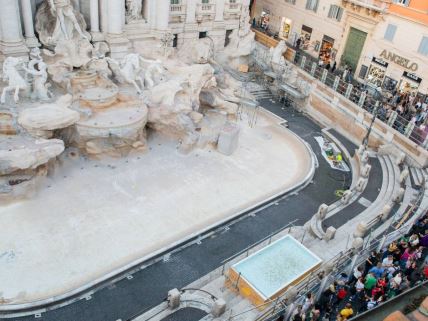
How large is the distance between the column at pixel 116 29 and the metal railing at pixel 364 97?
38.7ft

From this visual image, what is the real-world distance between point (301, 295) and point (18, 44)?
802 inches

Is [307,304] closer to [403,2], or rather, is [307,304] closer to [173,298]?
[173,298]

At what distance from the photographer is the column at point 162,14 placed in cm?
2940

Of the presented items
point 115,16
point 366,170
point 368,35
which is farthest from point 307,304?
point 368,35

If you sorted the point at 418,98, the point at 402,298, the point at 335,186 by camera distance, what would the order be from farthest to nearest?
the point at 418,98
the point at 335,186
the point at 402,298

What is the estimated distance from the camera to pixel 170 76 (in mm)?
26312

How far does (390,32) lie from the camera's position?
30.3 meters

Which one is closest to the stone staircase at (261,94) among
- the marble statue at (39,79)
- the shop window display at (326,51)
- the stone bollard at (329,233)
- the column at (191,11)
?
the shop window display at (326,51)

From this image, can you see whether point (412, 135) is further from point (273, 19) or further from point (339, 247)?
point (273, 19)

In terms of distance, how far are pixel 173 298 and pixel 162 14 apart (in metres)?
21.5

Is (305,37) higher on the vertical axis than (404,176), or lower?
higher

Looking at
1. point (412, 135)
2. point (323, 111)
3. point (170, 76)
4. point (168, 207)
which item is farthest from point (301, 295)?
point (323, 111)

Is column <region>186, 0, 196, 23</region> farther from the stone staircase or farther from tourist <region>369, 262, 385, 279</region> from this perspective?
tourist <region>369, 262, 385, 279</region>

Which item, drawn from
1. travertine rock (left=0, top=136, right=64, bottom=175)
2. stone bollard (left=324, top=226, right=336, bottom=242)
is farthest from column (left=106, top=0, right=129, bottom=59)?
stone bollard (left=324, top=226, right=336, bottom=242)
